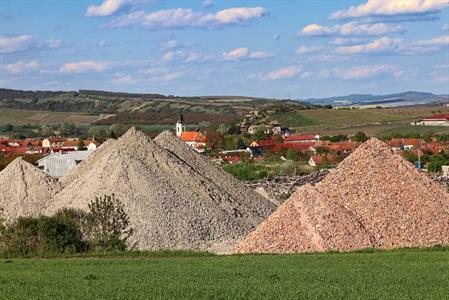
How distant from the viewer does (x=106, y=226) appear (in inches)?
1427

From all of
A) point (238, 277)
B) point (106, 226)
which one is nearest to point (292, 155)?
point (106, 226)

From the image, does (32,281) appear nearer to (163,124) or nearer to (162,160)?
(162,160)

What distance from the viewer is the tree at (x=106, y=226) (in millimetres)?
35484

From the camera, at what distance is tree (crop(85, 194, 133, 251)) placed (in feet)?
116

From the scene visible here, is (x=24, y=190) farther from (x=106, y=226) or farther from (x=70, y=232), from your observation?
(x=70, y=232)

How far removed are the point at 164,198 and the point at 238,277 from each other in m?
18.4

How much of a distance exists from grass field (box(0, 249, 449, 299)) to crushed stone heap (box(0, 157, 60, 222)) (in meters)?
12.9

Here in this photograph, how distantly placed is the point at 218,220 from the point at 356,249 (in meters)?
10.6

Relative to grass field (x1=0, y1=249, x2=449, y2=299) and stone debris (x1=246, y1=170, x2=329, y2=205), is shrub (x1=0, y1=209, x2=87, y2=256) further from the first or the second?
stone debris (x1=246, y1=170, x2=329, y2=205)

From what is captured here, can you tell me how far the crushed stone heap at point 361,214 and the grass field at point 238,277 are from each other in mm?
2343

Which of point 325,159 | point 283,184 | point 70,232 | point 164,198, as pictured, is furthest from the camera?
point 325,159

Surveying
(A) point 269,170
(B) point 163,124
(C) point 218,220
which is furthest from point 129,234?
(B) point 163,124

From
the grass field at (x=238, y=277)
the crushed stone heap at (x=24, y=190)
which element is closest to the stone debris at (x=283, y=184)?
the crushed stone heap at (x=24, y=190)

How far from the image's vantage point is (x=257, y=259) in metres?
28.4
